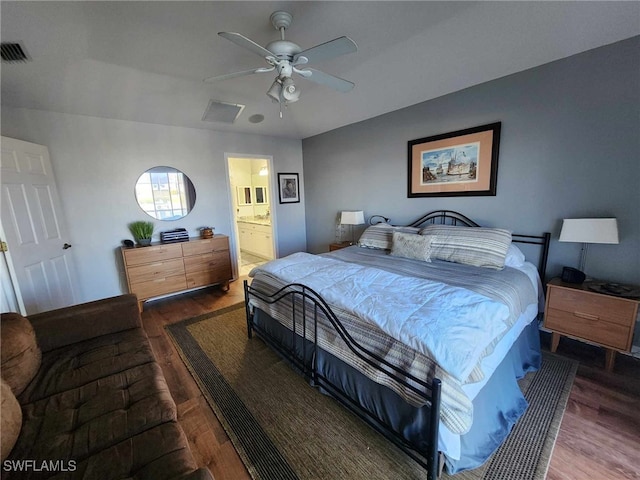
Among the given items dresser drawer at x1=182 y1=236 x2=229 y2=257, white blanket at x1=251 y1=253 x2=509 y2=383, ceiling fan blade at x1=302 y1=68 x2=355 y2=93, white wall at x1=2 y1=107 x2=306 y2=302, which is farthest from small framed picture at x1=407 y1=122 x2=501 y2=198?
white wall at x1=2 y1=107 x2=306 y2=302

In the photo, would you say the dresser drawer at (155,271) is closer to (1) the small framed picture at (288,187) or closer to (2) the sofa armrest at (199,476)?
(1) the small framed picture at (288,187)

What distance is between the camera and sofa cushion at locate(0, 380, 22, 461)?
101 cm

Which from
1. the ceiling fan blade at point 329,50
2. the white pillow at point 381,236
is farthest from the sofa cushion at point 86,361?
the white pillow at point 381,236

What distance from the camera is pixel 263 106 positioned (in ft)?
11.7

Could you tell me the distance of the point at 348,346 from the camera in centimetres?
158

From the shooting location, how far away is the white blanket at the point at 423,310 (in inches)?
48.3

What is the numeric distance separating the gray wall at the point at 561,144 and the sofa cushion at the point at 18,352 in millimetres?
3722

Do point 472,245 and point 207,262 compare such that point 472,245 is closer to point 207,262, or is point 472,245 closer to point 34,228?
point 207,262

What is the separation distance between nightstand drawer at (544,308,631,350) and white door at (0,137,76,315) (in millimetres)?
4629

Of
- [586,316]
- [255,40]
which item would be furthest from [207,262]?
[586,316]

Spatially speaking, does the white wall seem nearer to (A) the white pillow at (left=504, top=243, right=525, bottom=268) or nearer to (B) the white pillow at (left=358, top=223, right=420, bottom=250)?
(B) the white pillow at (left=358, top=223, right=420, bottom=250)

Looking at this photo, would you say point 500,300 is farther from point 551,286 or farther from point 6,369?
point 6,369

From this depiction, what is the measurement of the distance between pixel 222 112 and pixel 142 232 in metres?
1.94

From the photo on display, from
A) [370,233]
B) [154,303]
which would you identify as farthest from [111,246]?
[370,233]
